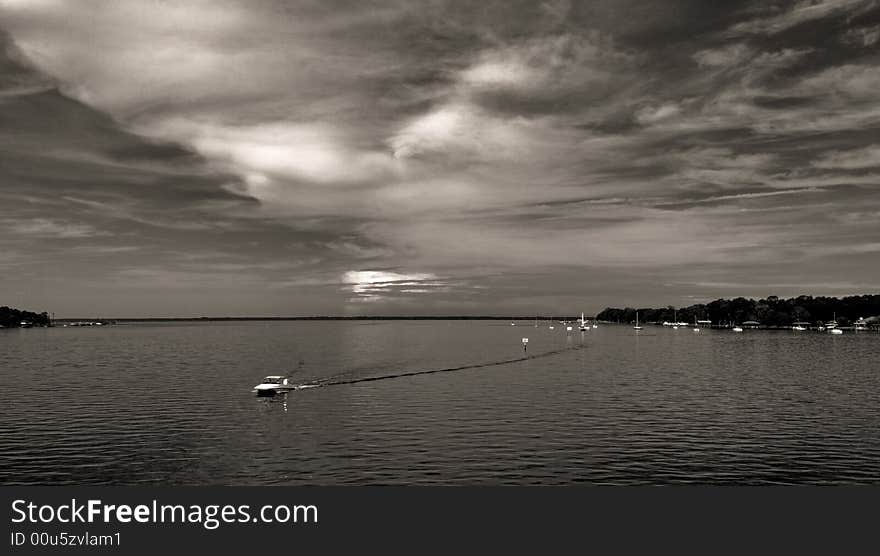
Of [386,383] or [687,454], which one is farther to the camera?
[386,383]

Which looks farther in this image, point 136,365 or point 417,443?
point 136,365

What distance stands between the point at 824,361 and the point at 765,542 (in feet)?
564

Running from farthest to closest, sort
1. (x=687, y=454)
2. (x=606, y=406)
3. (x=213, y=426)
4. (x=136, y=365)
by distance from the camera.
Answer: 1. (x=136, y=365)
2. (x=606, y=406)
3. (x=213, y=426)
4. (x=687, y=454)

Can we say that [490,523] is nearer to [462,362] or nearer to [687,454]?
[687,454]

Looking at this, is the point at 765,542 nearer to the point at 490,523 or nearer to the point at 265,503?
the point at 490,523

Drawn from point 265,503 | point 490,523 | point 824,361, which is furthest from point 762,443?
point 824,361

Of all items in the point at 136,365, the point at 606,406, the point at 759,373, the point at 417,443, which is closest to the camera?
the point at 417,443

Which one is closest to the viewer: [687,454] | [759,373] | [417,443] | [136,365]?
[687,454]

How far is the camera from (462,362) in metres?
190

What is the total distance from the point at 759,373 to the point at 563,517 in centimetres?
12948

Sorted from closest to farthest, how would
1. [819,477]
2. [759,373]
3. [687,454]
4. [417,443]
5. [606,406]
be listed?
1. [819,477]
2. [687,454]
3. [417,443]
4. [606,406]
5. [759,373]

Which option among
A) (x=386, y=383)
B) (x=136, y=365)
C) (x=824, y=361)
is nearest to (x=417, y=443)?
(x=386, y=383)

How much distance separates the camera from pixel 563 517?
1644 inches

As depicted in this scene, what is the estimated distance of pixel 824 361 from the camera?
184500 millimetres
